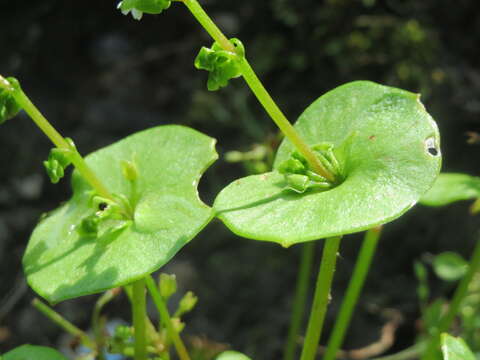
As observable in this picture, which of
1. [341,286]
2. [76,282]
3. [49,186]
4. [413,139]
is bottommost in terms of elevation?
[341,286]

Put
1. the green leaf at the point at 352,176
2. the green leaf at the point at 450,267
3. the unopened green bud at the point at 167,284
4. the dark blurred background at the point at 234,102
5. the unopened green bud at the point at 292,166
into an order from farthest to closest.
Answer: the dark blurred background at the point at 234,102 → the green leaf at the point at 450,267 → the unopened green bud at the point at 167,284 → the unopened green bud at the point at 292,166 → the green leaf at the point at 352,176

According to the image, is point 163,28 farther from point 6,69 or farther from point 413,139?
point 413,139

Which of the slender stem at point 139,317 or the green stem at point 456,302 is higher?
the slender stem at point 139,317

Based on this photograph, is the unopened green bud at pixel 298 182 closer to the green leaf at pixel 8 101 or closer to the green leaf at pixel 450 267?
the green leaf at pixel 8 101

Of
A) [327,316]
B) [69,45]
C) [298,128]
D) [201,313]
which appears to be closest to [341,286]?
[327,316]

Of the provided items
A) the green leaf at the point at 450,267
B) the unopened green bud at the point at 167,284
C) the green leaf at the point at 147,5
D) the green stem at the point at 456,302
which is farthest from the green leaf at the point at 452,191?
the green leaf at the point at 147,5
